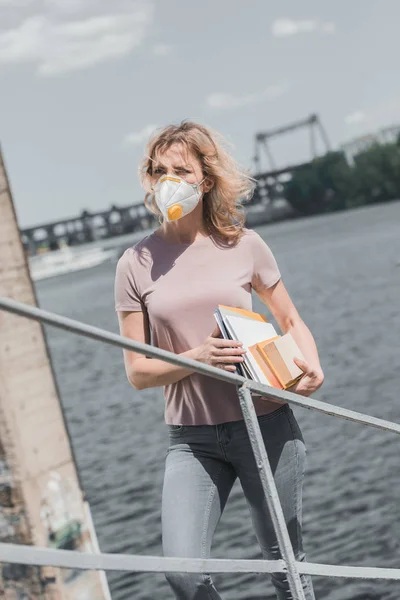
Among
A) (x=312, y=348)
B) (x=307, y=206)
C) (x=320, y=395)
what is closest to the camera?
(x=312, y=348)

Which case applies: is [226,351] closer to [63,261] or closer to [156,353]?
[156,353]

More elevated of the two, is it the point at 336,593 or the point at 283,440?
the point at 283,440

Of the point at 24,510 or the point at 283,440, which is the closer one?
the point at 283,440

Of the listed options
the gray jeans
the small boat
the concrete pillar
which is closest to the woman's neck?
the gray jeans

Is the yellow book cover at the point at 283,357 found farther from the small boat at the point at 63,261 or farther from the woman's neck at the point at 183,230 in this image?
the small boat at the point at 63,261

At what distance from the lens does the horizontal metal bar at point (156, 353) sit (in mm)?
1362

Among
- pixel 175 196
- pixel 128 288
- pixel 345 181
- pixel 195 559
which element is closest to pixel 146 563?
pixel 195 559

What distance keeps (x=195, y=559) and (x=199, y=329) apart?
0.75 m

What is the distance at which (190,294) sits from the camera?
7.64 ft

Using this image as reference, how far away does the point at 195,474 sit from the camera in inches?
90.9

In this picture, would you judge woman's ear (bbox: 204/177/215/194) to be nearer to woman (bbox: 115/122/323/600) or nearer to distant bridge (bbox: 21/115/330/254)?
woman (bbox: 115/122/323/600)

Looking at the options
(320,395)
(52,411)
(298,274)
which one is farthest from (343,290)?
(52,411)

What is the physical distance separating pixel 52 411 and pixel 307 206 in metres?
108

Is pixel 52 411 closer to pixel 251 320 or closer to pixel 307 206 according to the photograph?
pixel 251 320
